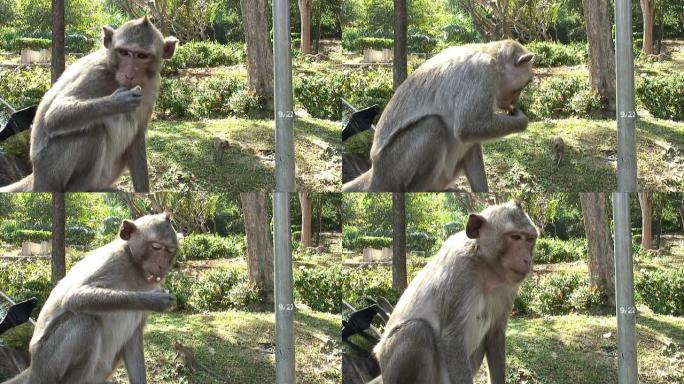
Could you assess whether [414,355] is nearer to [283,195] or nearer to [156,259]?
[156,259]

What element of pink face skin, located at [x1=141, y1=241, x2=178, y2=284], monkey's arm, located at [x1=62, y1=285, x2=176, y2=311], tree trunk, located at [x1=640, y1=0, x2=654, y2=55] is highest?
tree trunk, located at [x1=640, y1=0, x2=654, y2=55]

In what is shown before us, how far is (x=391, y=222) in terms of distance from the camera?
13.2m

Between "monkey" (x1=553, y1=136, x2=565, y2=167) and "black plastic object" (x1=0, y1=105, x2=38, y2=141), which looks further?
"monkey" (x1=553, y1=136, x2=565, y2=167)

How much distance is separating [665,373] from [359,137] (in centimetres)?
438

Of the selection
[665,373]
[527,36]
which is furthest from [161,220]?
[665,373]

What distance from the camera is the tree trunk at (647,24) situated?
44.0 ft

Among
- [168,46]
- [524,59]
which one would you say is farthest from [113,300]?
[524,59]

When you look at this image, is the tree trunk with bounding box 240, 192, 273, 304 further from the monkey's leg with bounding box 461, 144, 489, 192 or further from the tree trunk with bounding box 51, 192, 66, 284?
the monkey's leg with bounding box 461, 144, 489, 192

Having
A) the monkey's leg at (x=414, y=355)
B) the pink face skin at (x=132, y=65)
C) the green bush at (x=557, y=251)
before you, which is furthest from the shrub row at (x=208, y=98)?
the monkey's leg at (x=414, y=355)

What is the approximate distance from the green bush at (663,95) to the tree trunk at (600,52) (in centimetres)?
37

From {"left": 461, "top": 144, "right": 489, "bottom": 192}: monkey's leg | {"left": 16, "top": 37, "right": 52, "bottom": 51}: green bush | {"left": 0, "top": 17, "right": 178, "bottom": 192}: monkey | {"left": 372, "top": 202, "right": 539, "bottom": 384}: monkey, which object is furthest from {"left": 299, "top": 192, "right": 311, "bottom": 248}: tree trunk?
{"left": 16, "top": 37, "right": 52, "bottom": 51}: green bush

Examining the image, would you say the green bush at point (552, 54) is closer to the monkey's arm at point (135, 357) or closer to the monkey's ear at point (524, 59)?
the monkey's ear at point (524, 59)

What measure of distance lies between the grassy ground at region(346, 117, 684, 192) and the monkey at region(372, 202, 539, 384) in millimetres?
2656

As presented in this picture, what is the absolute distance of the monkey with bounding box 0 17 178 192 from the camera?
11.1 meters
